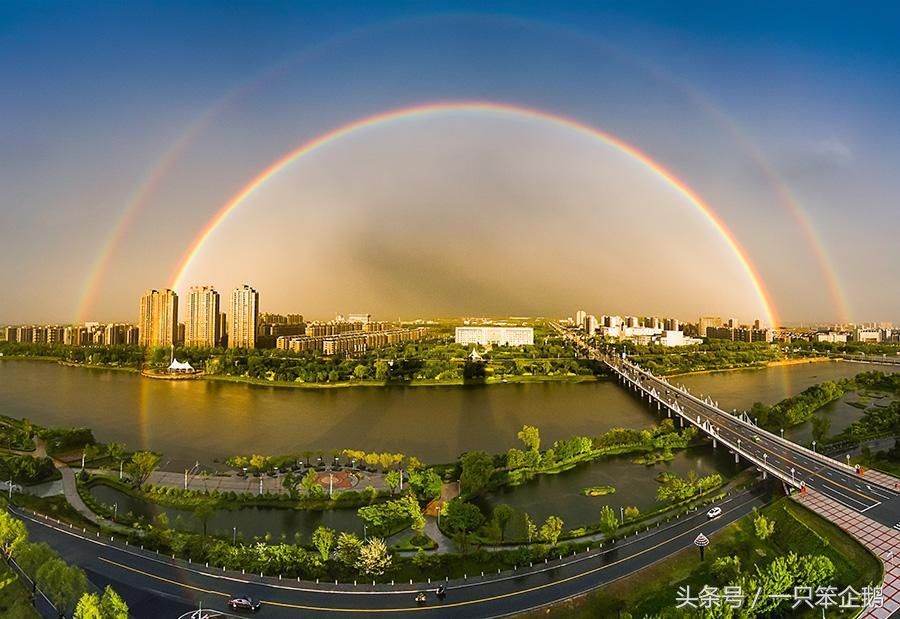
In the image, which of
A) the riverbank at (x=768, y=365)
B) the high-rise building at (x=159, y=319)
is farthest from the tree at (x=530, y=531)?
the high-rise building at (x=159, y=319)

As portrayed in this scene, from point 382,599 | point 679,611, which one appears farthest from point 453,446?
point 679,611

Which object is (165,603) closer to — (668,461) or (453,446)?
(453,446)

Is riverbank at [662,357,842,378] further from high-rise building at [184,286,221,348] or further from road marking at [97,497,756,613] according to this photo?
high-rise building at [184,286,221,348]

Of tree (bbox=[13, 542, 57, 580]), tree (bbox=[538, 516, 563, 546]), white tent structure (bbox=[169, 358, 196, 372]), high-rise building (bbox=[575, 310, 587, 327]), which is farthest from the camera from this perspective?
high-rise building (bbox=[575, 310, 587, 327])

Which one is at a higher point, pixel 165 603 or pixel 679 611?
pixel 679 611

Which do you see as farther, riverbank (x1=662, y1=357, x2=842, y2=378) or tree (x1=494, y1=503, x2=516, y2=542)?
riverbank (x1=662, y1=357, x2=842, y2=378)

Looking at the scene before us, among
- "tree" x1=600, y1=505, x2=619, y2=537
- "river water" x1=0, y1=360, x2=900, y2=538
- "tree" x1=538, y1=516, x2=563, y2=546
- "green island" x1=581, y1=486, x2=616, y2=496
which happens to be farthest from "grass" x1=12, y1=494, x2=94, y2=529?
"green island" x1=581, y1=486, x2=616, y2=496
